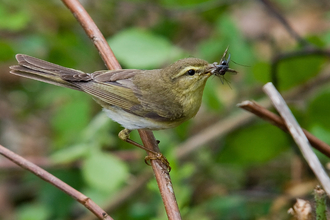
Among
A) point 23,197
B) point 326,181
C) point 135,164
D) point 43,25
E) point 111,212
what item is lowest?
point 326,181

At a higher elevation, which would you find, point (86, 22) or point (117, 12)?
point (117, 12)

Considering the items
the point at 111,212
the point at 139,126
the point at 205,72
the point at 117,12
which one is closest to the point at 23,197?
the point at 111,212

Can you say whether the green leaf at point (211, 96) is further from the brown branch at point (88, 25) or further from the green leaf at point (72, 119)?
the green leaf at point (72, 119)

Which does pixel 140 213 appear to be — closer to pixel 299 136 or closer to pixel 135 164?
pixel 135 164

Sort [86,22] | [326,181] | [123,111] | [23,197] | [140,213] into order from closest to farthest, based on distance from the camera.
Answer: [326,181] → [86,22] → [123,111] → [140,213] → [23,197]

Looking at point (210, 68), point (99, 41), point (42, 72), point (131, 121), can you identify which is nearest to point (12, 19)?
point (42, 72)

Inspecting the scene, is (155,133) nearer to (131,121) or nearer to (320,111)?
(131,121)

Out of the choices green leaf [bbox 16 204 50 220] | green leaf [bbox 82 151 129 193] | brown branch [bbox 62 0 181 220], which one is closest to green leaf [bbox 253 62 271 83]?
brown branch [bbox 62 0 181 220]
